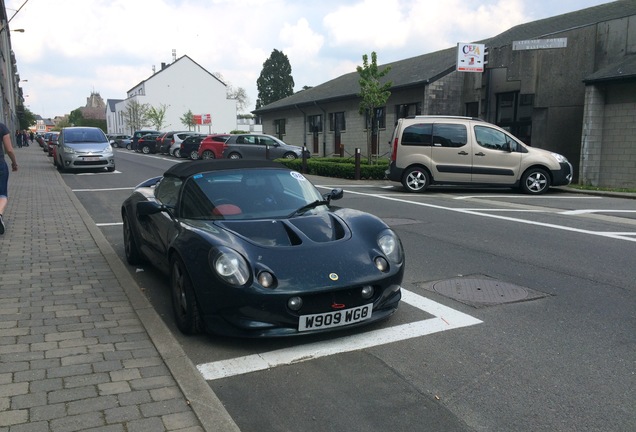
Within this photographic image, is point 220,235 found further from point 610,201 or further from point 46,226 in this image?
point 610,201

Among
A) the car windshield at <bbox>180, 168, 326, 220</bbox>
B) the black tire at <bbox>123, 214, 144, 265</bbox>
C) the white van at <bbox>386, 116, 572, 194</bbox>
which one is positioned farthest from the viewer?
the white van at <bbox>386, 116, 572, 194</bbox>

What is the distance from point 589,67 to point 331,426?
60.5 feet

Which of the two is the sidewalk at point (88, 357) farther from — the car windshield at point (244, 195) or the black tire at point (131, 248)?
the car windshield at point (244, 195)

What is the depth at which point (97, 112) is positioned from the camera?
160 metres

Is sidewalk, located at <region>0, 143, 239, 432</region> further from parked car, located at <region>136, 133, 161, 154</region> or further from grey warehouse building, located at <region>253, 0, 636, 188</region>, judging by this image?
parked car, located at <region>136, 133, 161, 154</region>

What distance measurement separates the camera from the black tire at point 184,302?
Result: 13.8ft

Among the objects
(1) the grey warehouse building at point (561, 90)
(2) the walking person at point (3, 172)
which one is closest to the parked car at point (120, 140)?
(1) the grey warehouse building at point (561, 90)

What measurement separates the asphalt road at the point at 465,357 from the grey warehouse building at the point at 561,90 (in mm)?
11282

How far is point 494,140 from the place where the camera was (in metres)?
14.9

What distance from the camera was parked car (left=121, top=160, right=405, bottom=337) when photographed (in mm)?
3918

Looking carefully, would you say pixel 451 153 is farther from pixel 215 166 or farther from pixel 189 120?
pixel 189 120

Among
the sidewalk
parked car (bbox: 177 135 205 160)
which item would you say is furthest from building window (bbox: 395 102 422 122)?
the sidewalk

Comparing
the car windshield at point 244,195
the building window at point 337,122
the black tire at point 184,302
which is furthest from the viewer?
the building window at point 337,122

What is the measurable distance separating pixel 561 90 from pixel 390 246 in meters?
16.7
